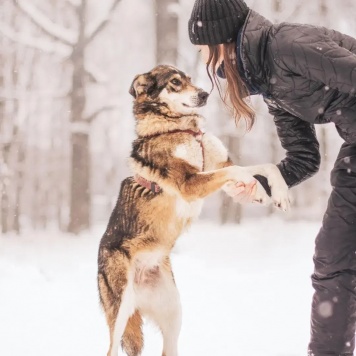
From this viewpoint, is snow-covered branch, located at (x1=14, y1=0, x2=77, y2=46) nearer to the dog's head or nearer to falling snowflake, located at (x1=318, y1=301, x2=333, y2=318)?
the dog's head

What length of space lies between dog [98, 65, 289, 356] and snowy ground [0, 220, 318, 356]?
0.85 feet

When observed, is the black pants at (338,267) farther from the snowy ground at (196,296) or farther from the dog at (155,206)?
the snowy ground at (196,296)

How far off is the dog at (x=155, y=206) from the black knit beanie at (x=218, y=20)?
0.86m

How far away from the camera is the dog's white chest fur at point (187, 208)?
336 centimetres

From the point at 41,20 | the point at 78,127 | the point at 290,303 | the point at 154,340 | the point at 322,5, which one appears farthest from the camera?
the point at 322,5

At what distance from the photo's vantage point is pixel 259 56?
2.41 m

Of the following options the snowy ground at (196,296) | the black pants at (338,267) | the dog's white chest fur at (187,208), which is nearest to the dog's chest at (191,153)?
the dog's white chest fur at (187,208)

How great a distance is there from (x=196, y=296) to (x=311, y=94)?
3577mm

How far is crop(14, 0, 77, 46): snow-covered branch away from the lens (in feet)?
31.1

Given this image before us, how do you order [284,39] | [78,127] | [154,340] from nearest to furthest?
[284,39], [154,340], [78,127]

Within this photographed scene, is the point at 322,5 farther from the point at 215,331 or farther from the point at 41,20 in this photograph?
the point at 215,331

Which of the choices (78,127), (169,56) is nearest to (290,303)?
(169,56)

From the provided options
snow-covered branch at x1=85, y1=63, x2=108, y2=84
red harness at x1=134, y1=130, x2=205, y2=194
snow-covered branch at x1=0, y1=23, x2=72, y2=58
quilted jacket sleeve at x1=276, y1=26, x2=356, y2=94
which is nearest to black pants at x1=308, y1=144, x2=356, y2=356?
quilted jacket sleeve at x1=276, y1=26, x2=356, y2=94

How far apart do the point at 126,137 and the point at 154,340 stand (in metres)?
12.1
